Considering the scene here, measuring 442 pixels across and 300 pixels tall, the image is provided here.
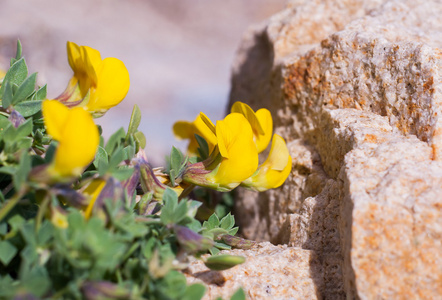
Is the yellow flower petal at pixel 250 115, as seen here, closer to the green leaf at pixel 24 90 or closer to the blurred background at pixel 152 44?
the green leaf at pixel 24 90

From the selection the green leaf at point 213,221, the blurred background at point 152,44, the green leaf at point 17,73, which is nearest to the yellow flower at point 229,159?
the green leaf at point 213,221

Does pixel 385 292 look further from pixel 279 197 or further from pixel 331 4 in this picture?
pixel 331 4

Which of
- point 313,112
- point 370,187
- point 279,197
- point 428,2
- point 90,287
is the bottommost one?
point 90,287

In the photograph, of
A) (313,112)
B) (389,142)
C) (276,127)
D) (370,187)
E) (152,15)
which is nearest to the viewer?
(370,187)

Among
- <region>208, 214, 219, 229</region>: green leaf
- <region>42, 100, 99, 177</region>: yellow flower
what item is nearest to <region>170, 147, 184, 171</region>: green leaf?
<region>208, 214, 219, 229</region>: green leaf

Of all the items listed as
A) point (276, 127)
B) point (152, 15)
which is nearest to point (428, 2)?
point (276, 127)

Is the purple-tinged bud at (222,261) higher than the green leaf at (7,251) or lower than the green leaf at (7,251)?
higher

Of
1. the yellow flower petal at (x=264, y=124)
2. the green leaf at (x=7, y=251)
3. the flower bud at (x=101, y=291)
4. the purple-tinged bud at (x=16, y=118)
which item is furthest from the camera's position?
the yellow flower petal at (x=264, y=124)
